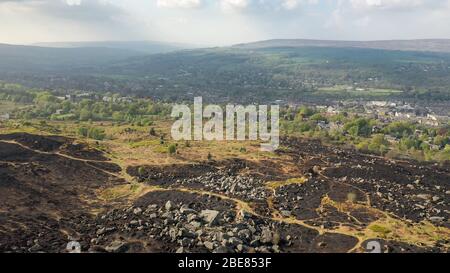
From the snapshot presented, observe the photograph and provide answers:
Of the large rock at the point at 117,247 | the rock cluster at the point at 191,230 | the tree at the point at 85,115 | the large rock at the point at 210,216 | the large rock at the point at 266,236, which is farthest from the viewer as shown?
the tree at the point at 85,115

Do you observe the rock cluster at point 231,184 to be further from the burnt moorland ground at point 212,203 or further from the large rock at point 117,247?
the large rock at point 117,247

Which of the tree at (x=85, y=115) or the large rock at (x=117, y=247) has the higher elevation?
the large rock at (x=117, y=247)

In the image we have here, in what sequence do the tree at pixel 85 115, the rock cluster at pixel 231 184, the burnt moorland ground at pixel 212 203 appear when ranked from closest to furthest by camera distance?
the burnt moorland ground at pixel 212 203
the rock cluster at pixel 231 184
the tree at pixel 85 115

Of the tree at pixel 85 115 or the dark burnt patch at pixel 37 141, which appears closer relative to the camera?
the dark burnt patch at pixel 37 141

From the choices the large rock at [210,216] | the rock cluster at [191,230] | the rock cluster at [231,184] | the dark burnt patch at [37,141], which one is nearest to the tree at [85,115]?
the dark burnt patch at [37,141]

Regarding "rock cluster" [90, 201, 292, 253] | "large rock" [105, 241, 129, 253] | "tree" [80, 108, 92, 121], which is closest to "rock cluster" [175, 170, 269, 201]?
"rock cluster" [90, 201, 292, 253]

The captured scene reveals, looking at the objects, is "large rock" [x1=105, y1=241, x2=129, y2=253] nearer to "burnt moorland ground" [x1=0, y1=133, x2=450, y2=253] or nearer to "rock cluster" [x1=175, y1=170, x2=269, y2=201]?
"burnt moorland ground" [x1=0, y1=133, x2=450, y2=253]

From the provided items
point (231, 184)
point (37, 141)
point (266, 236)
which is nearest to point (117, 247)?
point (266, 236)
